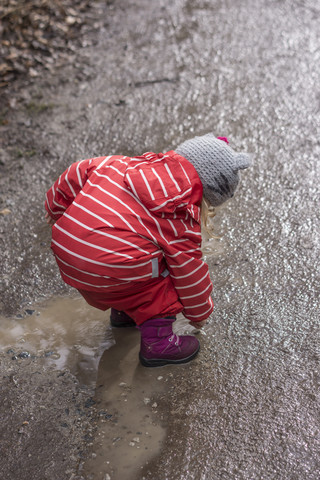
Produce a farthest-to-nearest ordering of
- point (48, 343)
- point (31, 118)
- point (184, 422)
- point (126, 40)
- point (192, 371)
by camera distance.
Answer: point (126, 40)
point (31, 118)
point (48, 343)
point (192, 371)
point (184, 422)

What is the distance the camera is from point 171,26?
4.85 meters

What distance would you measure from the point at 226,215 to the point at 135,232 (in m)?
1.15

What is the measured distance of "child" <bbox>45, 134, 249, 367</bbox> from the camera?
196cm

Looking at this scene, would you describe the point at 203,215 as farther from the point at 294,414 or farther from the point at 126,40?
the point at 126,40

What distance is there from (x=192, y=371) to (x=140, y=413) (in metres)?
0.29

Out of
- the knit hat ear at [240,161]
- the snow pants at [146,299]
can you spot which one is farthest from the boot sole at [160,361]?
the knit hat ear at [240,161]

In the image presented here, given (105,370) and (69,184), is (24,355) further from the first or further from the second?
(69,184)

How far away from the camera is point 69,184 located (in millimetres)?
2191

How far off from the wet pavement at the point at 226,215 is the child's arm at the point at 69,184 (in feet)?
1.93

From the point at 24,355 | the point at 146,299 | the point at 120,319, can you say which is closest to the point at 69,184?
the point at 146,299

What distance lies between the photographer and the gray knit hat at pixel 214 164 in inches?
78.7

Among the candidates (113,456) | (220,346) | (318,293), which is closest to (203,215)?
(220,346)

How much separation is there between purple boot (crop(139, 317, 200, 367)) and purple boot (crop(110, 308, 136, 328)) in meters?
0.21

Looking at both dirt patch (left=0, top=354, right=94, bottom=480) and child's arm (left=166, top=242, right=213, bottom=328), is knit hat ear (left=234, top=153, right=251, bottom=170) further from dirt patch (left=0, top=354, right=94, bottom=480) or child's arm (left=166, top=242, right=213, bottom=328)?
dirt patch (left=0, top=354, right=94, bottom=480)
